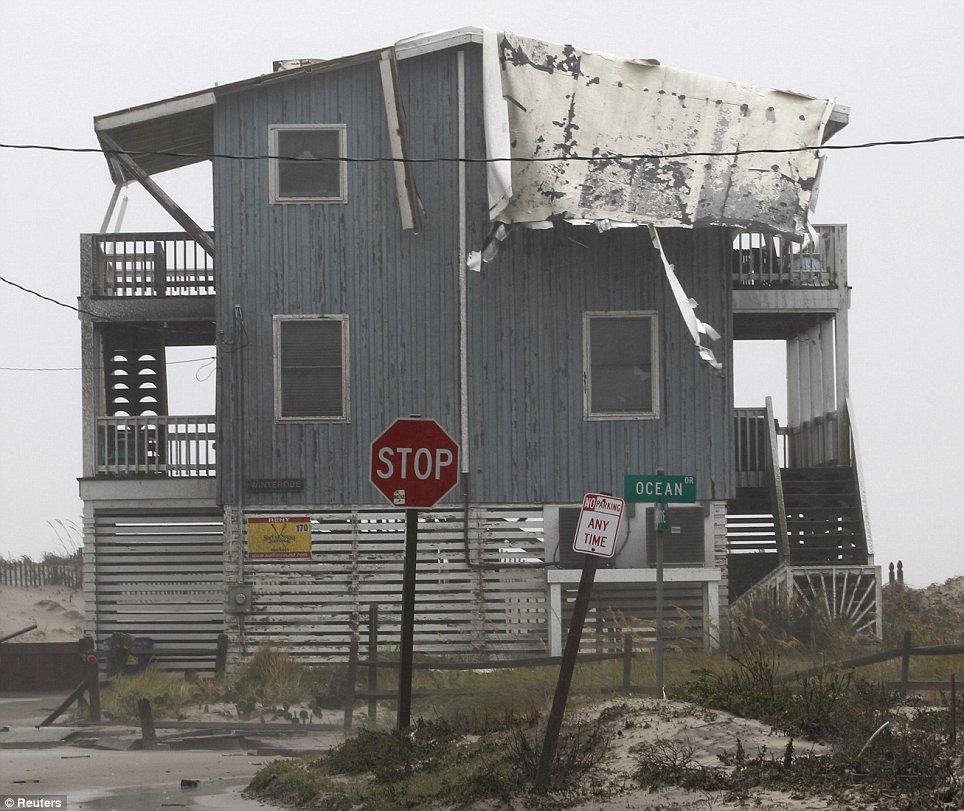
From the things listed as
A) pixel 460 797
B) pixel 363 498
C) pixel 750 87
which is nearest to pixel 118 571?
pixel 363 498

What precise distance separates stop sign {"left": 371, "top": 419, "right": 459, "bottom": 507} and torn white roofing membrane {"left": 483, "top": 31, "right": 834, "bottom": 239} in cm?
946

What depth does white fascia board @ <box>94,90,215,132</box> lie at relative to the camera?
24.1m

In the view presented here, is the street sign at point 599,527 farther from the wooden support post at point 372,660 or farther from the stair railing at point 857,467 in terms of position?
the stair railing at point 857,467

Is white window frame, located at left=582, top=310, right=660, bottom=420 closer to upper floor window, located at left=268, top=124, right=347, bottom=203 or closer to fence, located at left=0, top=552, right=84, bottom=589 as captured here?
upper floor window, located at left=268, top=124, right=347, bottom=203

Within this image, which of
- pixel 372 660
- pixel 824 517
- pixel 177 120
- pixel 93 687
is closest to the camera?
pixel 93 687

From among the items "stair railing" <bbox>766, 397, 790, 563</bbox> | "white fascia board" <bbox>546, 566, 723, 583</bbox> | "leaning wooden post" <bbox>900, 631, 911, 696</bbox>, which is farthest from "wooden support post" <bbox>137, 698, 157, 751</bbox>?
"stair railing" <bbox>766, 397, 790, 563</bbox>

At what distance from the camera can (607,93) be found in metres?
23.3

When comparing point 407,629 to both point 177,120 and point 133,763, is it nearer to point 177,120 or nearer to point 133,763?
point 133,763

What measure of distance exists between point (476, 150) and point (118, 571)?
8.94 m

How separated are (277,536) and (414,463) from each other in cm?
1067

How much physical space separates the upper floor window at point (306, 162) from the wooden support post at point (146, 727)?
9163 mm

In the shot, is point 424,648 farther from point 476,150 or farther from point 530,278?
point 476,150

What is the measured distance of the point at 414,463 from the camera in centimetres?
1362

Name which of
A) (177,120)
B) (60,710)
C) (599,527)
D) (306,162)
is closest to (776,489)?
(306,162)
